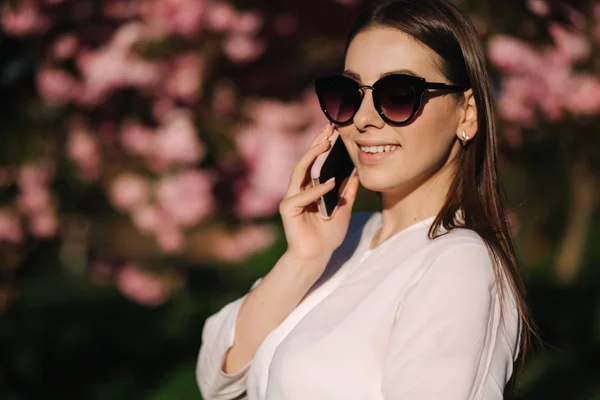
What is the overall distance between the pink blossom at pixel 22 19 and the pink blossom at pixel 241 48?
1099mm

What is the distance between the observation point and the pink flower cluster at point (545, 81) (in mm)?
4152

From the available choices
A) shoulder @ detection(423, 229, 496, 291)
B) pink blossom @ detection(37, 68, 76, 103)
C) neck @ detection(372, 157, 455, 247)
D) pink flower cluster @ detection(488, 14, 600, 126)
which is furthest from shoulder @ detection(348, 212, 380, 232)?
pink blossom @ detection(37, 68, 76, 103)

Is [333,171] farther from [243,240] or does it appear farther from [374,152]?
[243,240]

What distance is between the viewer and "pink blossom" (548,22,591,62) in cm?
351

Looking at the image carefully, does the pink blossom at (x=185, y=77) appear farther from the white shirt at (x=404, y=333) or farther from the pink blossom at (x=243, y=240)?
the white shirt at (x=404, y=333)

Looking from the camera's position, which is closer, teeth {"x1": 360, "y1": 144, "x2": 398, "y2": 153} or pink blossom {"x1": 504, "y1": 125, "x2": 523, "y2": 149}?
teeth {"x1": 360, "y1": 144, "x2": 398, "y2": 153}

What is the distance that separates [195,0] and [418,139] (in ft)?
9.15

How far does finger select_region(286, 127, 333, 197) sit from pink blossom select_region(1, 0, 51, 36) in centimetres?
230

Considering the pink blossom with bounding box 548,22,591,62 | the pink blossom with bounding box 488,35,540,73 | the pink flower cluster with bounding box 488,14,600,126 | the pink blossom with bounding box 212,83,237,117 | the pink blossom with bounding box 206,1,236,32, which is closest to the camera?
the pink blossom with bounding box 548,22,591,62

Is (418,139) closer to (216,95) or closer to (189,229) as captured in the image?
(216,95)

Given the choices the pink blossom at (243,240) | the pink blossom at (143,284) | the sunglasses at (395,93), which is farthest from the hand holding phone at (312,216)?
the pink blossom at (143,284)

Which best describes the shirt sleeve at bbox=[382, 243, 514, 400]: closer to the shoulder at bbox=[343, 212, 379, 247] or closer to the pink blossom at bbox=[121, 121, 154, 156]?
the shoulder at bbox=[343, 212, 379, 247]

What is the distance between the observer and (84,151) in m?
4.75

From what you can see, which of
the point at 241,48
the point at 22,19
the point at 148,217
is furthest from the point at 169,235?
the point at 22,19
